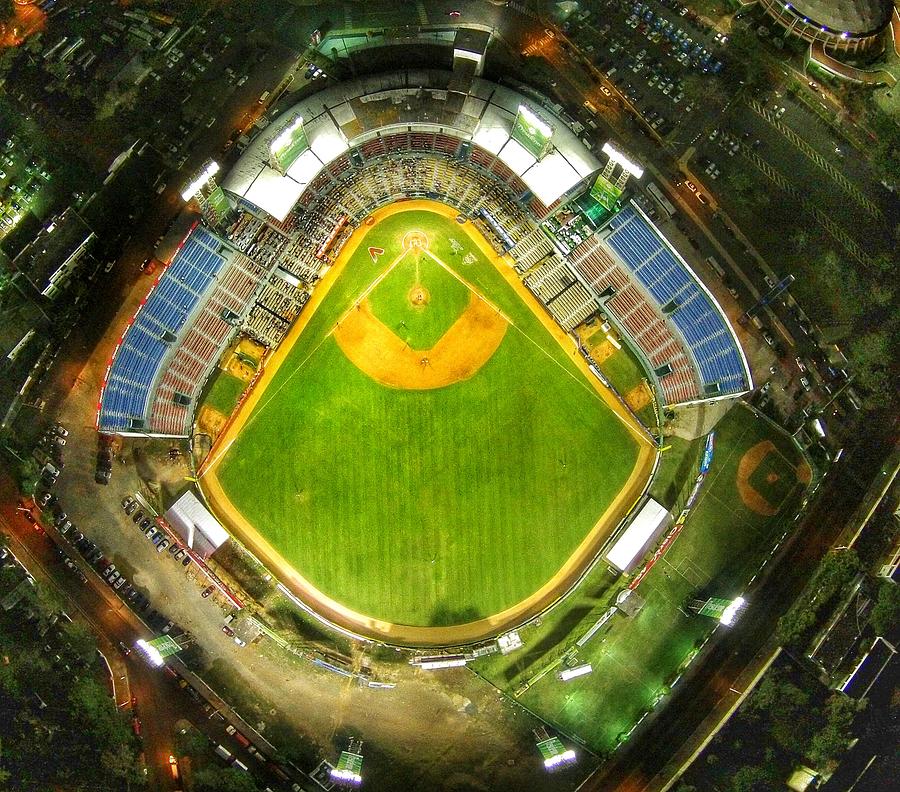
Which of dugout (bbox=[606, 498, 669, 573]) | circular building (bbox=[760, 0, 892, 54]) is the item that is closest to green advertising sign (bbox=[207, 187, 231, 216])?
dugout (bbox=[606, 498, 669, 573])

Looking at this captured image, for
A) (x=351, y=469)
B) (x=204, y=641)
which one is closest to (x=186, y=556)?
(x=204, y=641)

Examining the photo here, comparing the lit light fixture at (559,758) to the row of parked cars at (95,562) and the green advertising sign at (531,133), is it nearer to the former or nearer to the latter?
the row of parked cars at (95,562)

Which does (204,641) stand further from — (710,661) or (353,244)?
(710,661)

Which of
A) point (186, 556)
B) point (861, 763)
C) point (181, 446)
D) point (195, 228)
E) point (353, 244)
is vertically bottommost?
point (186, 556)

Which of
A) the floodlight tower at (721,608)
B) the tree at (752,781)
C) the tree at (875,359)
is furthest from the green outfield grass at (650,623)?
the tree at (752,781)

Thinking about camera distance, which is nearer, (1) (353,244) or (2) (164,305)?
(2) (164,305)

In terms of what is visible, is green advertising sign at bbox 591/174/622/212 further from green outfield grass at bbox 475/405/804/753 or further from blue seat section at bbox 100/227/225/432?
blue seat section at bbox 100/227/225/432
